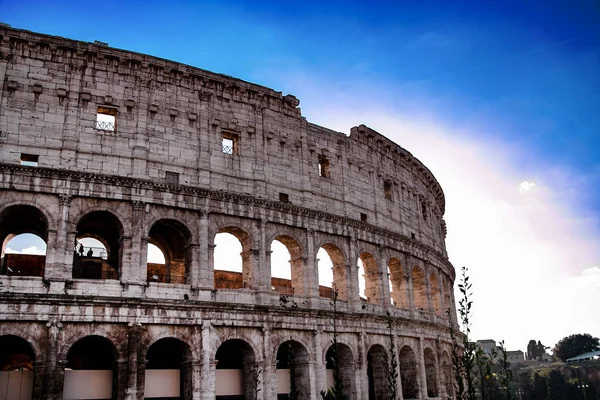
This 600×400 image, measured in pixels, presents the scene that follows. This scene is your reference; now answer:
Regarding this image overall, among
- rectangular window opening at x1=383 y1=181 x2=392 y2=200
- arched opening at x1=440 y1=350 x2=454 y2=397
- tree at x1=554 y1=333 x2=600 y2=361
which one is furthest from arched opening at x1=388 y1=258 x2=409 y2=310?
tree at x1=554 y1=333 x2=600 y2=361

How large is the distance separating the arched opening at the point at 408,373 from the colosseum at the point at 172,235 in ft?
0.26

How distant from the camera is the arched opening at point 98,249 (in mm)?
23203

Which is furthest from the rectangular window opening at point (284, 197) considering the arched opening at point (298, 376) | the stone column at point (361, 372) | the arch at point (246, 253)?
the stone column at point (361, 372)

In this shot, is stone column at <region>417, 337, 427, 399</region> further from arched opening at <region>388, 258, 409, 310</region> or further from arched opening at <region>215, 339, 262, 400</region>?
arched opening at <region>215, 339, 262, 400</region>

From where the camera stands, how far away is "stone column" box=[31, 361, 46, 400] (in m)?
19.0

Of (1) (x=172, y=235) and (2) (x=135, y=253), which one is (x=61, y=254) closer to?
(2) (x=135, y=253)

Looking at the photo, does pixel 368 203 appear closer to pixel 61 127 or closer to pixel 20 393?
pixel 61 127

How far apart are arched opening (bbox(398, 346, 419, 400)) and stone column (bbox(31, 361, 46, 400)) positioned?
56.9ft

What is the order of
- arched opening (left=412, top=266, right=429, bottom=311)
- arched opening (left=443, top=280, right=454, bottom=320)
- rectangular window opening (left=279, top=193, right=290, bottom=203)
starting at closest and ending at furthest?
rectangular window opening (left=279, top=193, right=290, bottom=203)
arched opening (left=412, top=266, right=429, bottom=311)
arched opening (left=443, top=280, right=454, bottom=320)

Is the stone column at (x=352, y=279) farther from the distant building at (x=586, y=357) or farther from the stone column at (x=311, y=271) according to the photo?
the distant building at (x=586, y=357)

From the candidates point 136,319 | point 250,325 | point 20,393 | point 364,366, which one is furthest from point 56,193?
point 364,366

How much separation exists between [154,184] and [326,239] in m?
8.66

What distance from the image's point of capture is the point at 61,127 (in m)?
22.2

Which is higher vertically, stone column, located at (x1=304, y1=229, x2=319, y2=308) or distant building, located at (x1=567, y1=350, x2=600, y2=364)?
stone column, located at (x1=304, y1=229, x2=319, y2=308)
